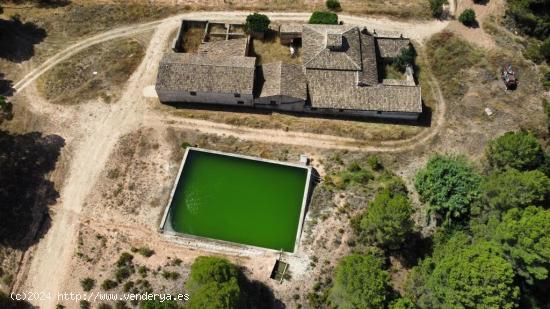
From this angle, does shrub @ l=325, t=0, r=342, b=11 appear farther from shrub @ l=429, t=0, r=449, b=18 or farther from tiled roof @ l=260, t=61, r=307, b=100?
tiled roof @ l=260, t=61, r=307, b=100

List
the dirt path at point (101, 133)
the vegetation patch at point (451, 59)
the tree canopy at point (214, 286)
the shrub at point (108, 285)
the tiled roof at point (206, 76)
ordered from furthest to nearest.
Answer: the vegetation patch at point (451, 59) → the tiled roof at point (206, 76) → the dirt path at point (101, 133) → the shrub at point (108, 285) → the tree canopy at point (214, 286)

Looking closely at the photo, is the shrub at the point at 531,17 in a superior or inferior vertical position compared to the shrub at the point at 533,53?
superior

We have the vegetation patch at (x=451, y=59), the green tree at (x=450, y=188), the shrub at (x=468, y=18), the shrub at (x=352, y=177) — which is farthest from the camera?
the shrub at (x=468, y=18)

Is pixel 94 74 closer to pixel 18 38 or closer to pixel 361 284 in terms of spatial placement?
pixel 18 38

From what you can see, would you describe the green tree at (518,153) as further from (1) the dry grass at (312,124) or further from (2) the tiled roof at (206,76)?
(2) the tiled roof at (206,76)

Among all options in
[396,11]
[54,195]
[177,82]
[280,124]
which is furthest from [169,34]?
[396,11]

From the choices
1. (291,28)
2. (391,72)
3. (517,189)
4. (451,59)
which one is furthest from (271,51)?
(517,189)

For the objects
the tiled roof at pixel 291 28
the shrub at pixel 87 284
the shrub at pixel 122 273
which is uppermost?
the tiled roof at pixel 291 28

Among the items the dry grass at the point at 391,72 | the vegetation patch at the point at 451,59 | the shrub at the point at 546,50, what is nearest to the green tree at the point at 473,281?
the vegetation patch at the point at 451,59

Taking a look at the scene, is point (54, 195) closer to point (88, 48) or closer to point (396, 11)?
point (88, 48)

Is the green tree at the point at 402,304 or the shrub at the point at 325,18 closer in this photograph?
the green tree at the point at 402,304
